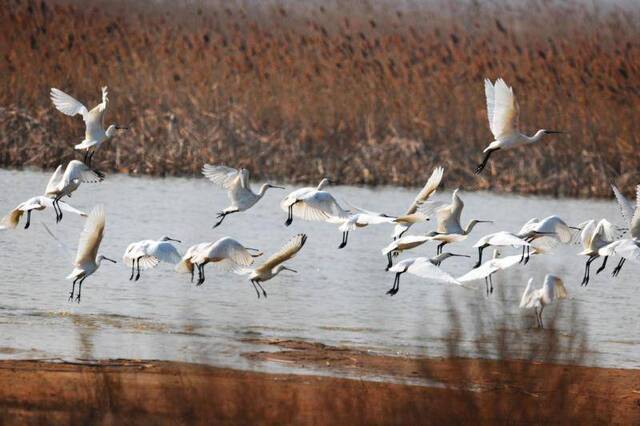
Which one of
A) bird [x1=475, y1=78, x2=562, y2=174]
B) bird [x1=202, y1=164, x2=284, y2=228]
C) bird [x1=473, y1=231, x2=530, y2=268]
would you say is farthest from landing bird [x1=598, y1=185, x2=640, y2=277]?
bird [x1=202, y1=164, x2=284, y2=228]

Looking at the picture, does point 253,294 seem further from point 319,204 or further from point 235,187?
point 319,204

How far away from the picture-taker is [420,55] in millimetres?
21844

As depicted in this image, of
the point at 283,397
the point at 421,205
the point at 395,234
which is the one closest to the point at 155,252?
the point at 395,234

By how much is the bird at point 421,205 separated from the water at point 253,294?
70 cm

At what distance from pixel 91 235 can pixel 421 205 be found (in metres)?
2.64

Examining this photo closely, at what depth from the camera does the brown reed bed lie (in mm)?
18906

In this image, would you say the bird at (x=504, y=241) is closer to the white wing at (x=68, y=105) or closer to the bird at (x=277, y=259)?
the bird at (x=277, y=259)

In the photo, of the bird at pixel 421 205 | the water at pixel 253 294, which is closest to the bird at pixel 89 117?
the water at pixel 253 294

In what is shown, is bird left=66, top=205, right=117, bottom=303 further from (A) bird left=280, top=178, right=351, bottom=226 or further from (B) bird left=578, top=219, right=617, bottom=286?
(B) bird left=578, top=219, right=617, bottom=286

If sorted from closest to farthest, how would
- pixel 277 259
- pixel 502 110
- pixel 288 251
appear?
pixel 288 251
pixel 277 259
pixel 502 110

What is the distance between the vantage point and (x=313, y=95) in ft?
66.1

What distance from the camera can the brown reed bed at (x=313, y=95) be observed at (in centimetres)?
1891

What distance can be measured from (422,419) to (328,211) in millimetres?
4415

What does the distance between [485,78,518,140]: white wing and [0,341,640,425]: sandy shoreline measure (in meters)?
2.99
